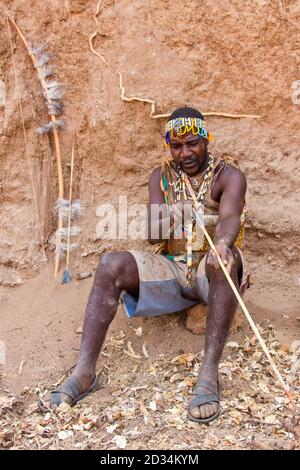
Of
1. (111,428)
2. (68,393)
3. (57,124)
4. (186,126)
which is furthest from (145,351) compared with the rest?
(57,124)

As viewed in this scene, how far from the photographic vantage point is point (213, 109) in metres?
4.77

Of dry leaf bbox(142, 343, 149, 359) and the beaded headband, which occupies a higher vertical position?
the beaded headband

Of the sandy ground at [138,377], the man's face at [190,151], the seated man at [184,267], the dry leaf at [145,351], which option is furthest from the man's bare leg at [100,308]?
the man's face at [190,151]

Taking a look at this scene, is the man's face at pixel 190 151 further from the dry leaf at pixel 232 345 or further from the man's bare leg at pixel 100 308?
the dry leaf at pixel 232 345

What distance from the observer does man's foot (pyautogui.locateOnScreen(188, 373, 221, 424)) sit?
129 inches

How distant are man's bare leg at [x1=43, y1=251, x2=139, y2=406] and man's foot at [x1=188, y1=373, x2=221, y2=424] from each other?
60 cm

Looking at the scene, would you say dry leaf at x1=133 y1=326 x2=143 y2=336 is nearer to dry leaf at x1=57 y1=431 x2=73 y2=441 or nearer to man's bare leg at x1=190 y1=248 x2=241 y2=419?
man's bare leg at x1=190 y1=248 x2=241 y2=419

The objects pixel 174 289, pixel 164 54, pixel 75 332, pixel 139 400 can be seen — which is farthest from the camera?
pixel 164 54

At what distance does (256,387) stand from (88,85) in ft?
8.27

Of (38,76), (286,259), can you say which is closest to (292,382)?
(286,259)

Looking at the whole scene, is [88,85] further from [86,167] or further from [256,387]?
[256,387]

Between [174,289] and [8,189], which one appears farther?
[8,189]

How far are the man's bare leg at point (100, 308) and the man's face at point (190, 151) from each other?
0.71 metres

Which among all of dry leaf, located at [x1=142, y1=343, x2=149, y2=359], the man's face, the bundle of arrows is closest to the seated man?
the man's face
